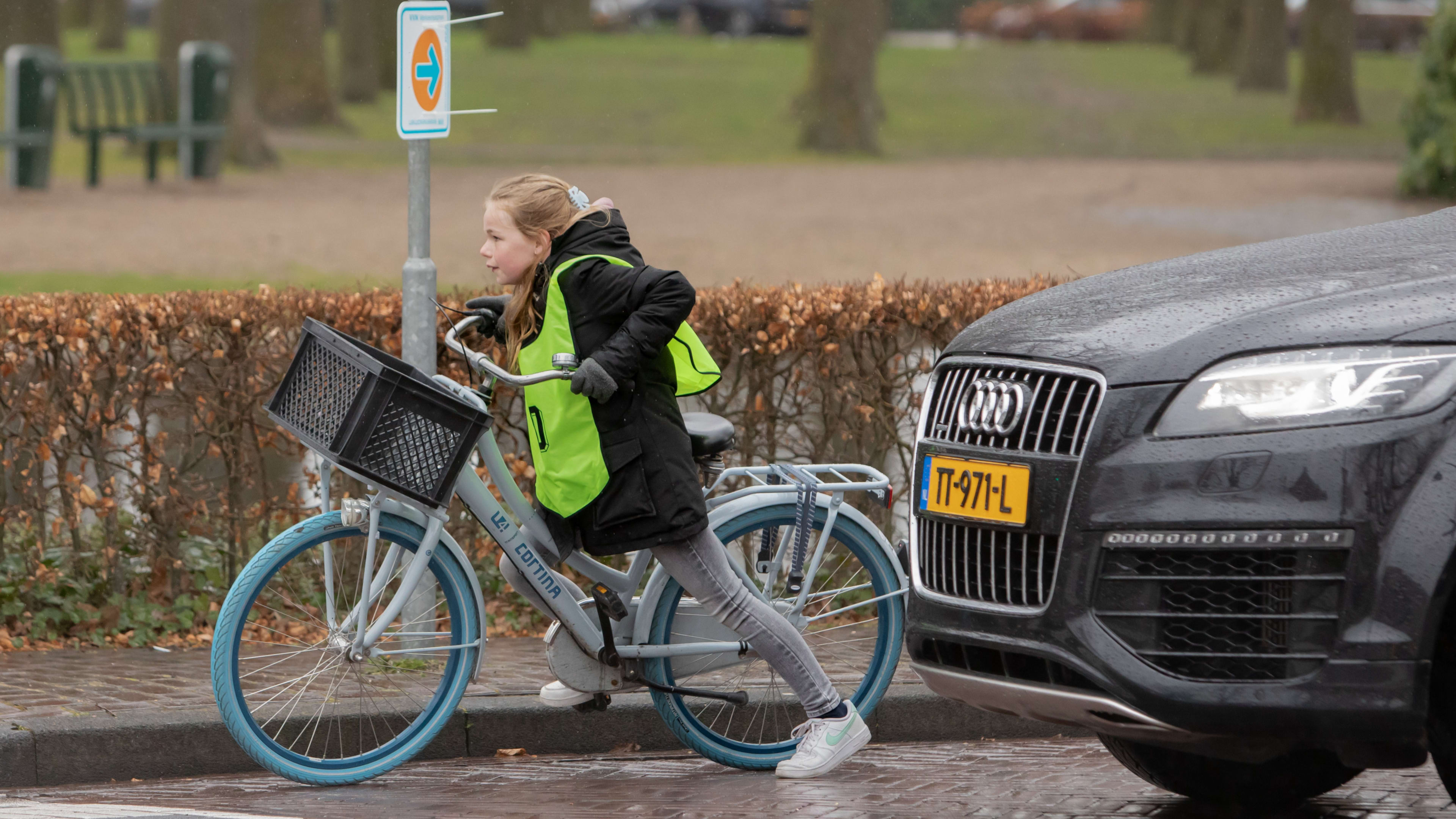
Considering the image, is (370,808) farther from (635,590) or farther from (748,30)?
(748,30)

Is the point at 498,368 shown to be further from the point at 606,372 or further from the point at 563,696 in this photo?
the point at 563,696

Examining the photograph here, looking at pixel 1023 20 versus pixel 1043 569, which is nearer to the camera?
pixel 1043 569

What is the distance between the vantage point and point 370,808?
4598 mm

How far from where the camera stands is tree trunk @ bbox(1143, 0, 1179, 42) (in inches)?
2132

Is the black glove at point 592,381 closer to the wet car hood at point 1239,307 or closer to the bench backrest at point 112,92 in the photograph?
the wet car hood at point 1239,307

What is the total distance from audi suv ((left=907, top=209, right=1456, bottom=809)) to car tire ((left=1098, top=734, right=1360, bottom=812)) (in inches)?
30.3

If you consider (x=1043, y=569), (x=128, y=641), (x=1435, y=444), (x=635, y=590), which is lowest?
(x=128, y=641)

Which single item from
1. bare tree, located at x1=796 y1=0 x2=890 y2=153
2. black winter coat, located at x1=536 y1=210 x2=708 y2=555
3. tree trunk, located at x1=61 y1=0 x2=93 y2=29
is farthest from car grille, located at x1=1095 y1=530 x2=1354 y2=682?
tree trunk, located at x1=61 y1=0 x2=93 y2=29

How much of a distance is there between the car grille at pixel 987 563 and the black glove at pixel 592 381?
86 centimetres

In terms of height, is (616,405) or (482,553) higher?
(616,405)

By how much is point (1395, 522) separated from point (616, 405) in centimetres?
197

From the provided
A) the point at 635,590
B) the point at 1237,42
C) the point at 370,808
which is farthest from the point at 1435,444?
the point at 1237,42

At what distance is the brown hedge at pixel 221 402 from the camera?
6160 millimetres

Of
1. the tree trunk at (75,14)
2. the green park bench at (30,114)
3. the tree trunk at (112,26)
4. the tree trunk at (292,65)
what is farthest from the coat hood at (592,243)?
the tree trunk at (75,14)
